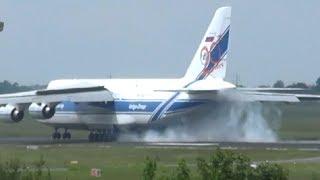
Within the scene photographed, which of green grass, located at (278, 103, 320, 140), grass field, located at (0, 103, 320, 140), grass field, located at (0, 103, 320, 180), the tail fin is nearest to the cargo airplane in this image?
the tail fin

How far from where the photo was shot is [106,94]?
63781mm

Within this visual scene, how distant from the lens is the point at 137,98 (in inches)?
2493

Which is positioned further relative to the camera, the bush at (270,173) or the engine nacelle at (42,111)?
the engine nacelle at (42,111)

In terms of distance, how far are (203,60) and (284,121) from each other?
1136cm

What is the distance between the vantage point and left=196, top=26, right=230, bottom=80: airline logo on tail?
63312 millimetres

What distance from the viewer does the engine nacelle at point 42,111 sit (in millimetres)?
63062

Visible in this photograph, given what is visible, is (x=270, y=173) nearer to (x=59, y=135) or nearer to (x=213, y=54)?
(x=213, y=54)

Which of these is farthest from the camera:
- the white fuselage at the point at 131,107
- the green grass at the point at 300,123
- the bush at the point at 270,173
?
the green grass at the point at 300,123

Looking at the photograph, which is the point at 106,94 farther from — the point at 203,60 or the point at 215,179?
the point at 215,179

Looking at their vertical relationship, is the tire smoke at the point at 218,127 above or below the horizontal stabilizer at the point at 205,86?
below

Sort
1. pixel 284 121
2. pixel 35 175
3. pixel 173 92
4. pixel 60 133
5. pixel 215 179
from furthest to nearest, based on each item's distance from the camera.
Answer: pixel 284 121, pixel 60 133, pixel 173 92, pixel 35 175, pixel 215 179

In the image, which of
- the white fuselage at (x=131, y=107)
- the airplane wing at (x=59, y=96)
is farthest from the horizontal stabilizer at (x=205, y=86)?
the airplane wing at (x=59, y=96)

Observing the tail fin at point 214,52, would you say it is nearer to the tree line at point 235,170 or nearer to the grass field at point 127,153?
the grass field at point 127,153

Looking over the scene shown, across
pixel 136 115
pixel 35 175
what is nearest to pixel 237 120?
pixel 136 115
